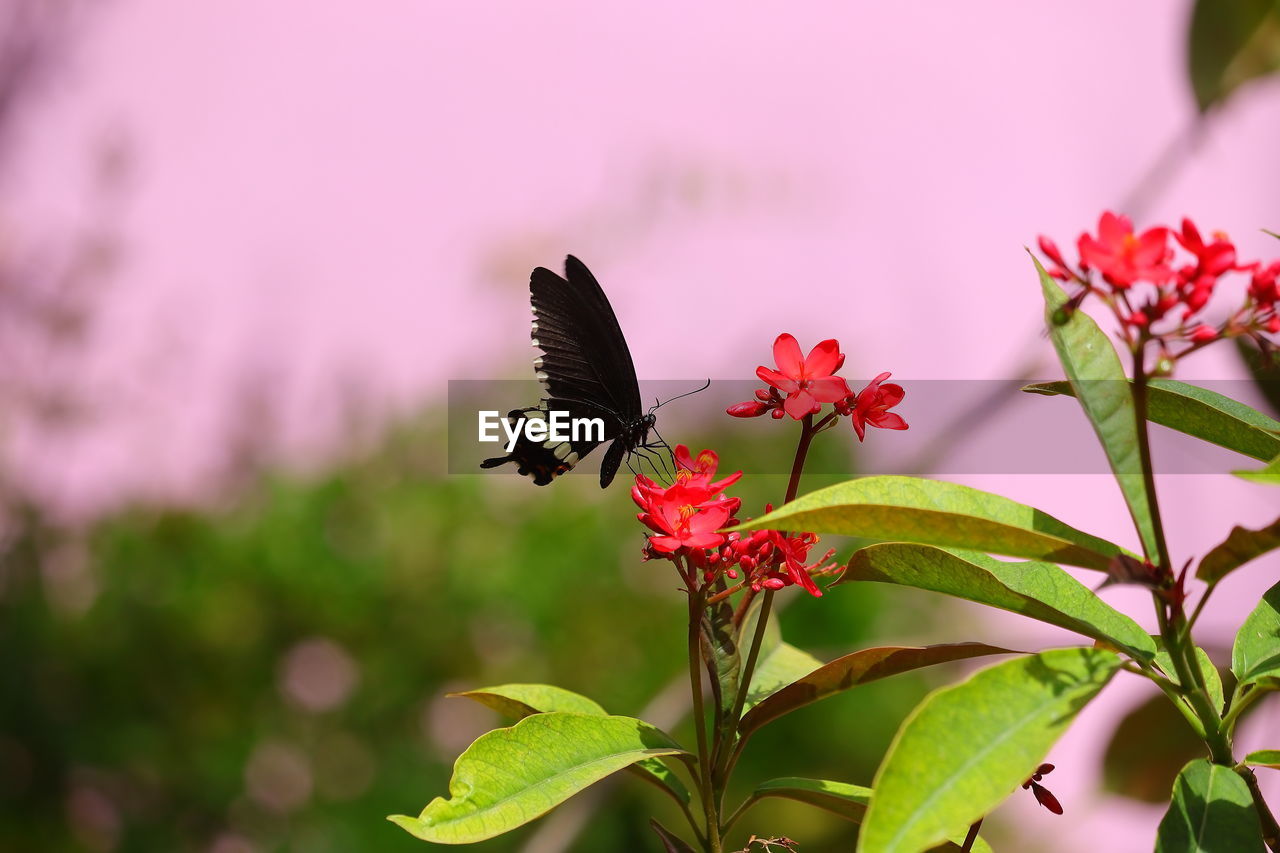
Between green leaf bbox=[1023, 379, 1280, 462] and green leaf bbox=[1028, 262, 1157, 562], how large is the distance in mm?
43

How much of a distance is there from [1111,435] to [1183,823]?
0.19 meters

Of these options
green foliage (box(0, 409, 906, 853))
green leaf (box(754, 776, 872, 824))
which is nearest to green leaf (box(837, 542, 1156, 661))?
green leaf (box(754, 776, 872, 824))

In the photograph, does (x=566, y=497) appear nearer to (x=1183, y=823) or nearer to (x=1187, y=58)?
(x=1187, y=58)

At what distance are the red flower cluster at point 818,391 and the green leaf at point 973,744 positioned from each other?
166 mm

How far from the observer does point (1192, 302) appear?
442mm

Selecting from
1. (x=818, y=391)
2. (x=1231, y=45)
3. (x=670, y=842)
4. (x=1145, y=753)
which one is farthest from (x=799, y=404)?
(x=1231, y=45)

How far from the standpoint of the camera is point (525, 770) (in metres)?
0.51

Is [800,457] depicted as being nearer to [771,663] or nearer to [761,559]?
[761,559]

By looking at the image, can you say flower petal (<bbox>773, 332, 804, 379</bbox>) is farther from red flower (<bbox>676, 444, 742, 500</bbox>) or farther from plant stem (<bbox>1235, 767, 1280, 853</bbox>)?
plant stem (<bbox>1235, 767, 1280, 853</bbox>)

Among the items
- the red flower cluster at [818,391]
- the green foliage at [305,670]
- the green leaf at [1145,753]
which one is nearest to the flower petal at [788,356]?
the red flower cluster at [818,391]

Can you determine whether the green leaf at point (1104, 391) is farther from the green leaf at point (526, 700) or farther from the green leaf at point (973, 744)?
the green leaf at point (526, 700)

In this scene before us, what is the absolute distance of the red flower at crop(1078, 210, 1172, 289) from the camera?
433 mm

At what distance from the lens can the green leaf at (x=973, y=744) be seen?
0.39 meters

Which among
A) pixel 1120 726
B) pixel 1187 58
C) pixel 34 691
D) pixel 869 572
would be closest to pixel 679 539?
pixel 869 572
